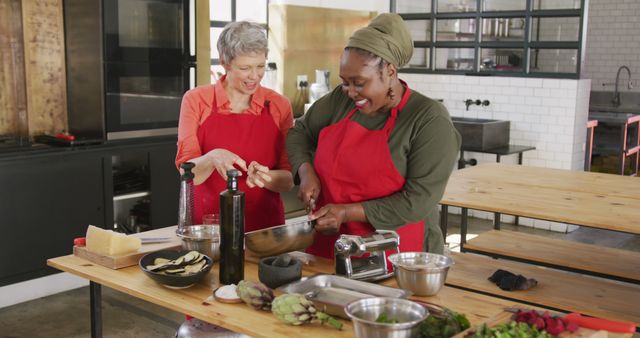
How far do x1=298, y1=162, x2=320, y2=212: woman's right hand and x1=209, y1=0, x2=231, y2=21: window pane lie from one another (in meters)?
4.37

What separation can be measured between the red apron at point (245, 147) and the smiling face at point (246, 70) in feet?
0.59

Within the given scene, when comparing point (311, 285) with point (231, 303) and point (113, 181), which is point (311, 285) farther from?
point (113, 181)

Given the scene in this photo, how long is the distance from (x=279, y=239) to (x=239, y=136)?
23.7 inches

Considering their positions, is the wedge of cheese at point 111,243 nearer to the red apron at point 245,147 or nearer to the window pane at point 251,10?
the red apron at point 245,147

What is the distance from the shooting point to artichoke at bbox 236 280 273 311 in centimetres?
221

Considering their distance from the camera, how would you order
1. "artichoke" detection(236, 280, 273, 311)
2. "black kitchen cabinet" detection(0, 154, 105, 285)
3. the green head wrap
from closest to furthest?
"artichoke" detection(236, 280, 273, 311) → the green head wrap → "black kitchen cabinet" detection(0, 154, 105, 285)

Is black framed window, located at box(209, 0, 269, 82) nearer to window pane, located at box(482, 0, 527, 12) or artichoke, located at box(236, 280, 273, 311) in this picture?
window pane, located at box(482, 0, 527, 12)

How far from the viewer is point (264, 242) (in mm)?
2732

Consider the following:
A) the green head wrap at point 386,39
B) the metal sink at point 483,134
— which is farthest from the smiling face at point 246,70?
the metal sink at point 483,134

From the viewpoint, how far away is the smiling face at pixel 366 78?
2521mm

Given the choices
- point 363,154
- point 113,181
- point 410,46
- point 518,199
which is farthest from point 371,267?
point 113,181

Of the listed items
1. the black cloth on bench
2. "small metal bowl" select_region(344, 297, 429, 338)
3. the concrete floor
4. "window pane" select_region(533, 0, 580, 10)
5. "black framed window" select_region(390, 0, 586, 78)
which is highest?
"window pane" select_region(533, 0, 580, 10)

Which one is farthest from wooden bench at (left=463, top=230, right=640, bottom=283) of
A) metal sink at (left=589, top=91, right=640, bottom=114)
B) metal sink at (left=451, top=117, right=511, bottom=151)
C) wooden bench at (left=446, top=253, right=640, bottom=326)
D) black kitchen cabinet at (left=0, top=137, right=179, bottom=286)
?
metal sink at (left=589, top=91, right=640, bottom=114)

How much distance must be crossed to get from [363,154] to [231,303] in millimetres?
791
